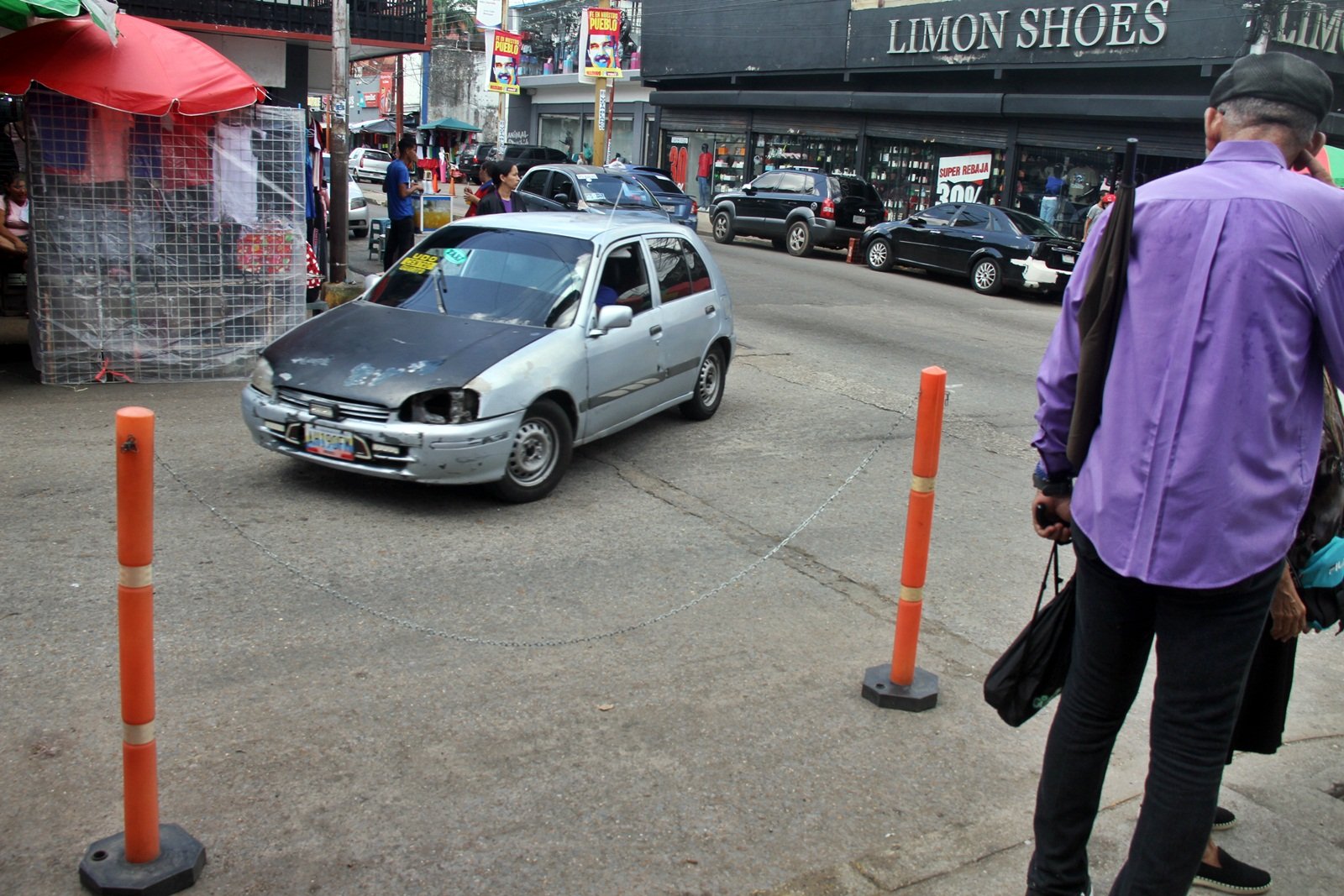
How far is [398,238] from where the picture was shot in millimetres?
15375

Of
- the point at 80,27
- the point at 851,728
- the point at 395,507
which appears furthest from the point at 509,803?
the point at 80,27

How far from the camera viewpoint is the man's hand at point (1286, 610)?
2.69 metres

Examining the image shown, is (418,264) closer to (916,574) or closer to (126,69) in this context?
(126,69)

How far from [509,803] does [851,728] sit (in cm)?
131

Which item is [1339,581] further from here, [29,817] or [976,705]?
[29,817]

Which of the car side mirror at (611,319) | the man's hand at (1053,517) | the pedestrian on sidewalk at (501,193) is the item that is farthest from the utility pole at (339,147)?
the man's hand at (1053,517)

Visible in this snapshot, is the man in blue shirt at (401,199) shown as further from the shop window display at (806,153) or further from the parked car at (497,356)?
the shop window display at (806,153)

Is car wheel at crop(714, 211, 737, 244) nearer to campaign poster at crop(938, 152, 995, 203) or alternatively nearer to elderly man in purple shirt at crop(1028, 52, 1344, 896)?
campaign poster at crop(938, 152, 995, 203)

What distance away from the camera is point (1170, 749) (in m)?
2.54

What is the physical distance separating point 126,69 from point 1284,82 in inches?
332

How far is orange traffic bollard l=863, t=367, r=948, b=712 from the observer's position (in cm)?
398

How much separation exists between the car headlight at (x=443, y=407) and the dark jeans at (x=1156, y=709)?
418 centimetres

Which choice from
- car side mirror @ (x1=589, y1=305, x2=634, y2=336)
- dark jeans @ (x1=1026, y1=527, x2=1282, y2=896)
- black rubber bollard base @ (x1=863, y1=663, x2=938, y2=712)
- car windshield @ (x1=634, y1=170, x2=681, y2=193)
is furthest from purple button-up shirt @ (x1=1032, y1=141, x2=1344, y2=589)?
car windshield @ (x1=634, y1=170, x2=681, y2=193)

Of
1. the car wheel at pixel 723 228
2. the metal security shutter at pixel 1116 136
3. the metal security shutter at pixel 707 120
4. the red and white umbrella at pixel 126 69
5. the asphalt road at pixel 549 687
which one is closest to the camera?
the asphalt road at pixel 549 687
